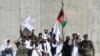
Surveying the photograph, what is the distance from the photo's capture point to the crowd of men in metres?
24.9

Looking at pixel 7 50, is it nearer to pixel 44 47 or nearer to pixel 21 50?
pixel 44 47

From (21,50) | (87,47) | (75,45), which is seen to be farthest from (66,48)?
(21,50)

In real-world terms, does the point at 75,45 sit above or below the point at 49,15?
below

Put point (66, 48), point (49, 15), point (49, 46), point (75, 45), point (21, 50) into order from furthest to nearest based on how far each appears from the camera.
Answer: point (49, 15), point (49, 46), point (66, 48), point (75, 45), point (21, 50)

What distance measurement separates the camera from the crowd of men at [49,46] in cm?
2491

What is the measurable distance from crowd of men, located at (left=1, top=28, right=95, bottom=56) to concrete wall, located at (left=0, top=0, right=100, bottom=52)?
14.3ft

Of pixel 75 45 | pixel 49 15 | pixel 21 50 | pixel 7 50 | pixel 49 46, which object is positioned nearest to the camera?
pixel 21 50

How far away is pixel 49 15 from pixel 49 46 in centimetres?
556

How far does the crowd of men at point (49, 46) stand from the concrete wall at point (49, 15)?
436cm

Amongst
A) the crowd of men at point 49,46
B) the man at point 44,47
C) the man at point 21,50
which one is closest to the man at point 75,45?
the crowd of men at point 49,46

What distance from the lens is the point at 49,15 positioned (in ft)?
105

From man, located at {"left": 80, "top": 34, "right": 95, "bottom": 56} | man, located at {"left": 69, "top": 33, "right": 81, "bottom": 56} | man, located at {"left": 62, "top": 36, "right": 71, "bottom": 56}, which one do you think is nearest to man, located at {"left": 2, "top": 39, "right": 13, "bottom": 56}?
man, located at {"left": 62, "top": 36, "right": 71, "bottom": 56}

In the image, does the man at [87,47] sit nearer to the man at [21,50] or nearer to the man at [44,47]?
the man at [44,47]

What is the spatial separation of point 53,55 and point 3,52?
205 cm
